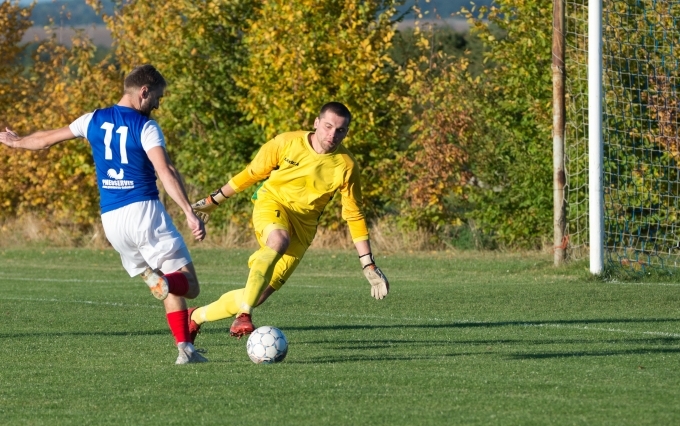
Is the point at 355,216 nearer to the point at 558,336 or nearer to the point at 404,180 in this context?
the point at 558,336

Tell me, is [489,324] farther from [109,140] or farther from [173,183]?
[109,140]

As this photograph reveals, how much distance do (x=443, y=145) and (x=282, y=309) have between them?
8664mm

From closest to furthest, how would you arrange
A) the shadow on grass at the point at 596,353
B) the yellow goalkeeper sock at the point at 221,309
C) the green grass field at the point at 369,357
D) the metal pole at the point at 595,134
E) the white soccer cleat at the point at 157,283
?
1. the green grass field at the point at 369,357
2. the white soccer cleat at the point at 157,283
3. the shadow on grass at the point at 596,353
4. the yellow goalkeeper sock at the point at 221,309
5. the metal pole at the point at 595,134

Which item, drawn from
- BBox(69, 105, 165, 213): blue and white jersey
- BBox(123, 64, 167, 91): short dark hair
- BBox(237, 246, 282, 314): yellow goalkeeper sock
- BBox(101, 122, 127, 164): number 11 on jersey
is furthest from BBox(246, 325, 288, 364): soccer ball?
BBox(123, 64, 167, 91): short dark hair

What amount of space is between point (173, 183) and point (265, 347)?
1.27 m

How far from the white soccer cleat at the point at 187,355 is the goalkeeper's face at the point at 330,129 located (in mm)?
1841

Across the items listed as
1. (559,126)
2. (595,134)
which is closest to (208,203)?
(595,134)

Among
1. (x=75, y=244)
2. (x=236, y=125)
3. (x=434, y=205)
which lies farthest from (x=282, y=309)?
(x=75, y=244)

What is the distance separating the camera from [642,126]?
55.4 feet

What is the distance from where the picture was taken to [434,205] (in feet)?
68.1

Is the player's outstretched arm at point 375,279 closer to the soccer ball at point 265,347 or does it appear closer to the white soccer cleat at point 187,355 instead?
the soccer ball at point 265,347

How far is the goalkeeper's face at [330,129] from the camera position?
8.62 m

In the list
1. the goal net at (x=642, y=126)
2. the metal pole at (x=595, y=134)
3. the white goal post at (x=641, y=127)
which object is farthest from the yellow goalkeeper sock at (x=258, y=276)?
the goal net at (x=642, y=126)

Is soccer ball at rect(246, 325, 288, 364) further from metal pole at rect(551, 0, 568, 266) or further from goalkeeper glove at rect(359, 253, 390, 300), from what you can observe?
metal pole at rect(551, 0, 568, 266)
